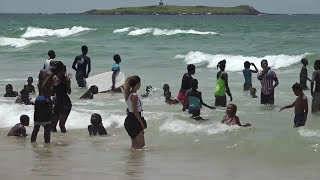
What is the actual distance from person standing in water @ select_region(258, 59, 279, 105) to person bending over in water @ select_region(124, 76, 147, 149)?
15.2 ft

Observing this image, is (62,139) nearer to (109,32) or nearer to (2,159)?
(2,159)

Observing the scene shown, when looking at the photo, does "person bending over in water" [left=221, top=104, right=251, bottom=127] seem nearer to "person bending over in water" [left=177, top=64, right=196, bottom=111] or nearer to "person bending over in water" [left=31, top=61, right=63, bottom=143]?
"person bending over in water" [left=177, top=64, right=196, bottom=111]

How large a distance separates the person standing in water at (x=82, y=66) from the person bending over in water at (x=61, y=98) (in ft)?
16.9

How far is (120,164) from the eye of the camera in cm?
850

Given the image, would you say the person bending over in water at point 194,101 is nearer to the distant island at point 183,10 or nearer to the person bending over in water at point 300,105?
the person bending over in water at point 300,105

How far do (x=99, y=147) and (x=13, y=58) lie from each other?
75.4 feet

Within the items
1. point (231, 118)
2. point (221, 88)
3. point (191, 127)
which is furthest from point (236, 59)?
point (231, 118)

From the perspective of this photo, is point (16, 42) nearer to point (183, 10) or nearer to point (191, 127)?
point (191, 127)

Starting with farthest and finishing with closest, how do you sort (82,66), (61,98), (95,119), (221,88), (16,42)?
1. (16,42)
2. (82,66)
3. (221,88)
4. (95,119)
5. (61,98)

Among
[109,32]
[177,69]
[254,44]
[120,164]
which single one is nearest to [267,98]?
[120,164]

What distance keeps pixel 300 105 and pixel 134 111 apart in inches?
115

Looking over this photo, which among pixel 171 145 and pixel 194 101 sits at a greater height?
pixel 194 101

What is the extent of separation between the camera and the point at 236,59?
94.2 ft

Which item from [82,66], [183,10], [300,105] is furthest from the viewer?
[183,10]
